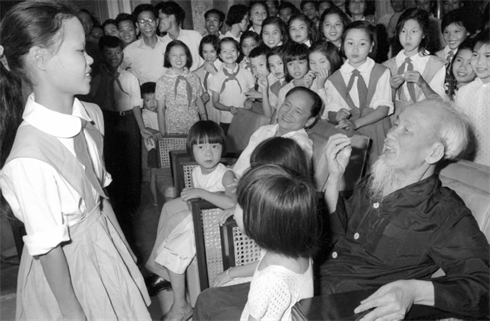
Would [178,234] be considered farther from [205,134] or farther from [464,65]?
[464,65]

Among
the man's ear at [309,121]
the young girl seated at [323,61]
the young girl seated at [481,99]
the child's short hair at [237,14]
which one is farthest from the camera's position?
the child's short hair at [237,14]

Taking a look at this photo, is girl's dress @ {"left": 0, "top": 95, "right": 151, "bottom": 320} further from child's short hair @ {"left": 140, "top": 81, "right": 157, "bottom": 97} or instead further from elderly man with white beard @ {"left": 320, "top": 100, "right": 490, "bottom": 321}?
child's short hair @ {"left": 140, "top": 81, "right": 157, "bottom": 97}

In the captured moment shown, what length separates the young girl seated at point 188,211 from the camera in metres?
2.34

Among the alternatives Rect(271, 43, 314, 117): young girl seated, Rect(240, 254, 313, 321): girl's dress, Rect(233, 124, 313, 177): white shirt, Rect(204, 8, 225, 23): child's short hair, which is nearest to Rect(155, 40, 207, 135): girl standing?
Rect(271, 43, 314, 117): young girl seated

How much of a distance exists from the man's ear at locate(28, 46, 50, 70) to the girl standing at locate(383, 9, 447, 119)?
2644 mm

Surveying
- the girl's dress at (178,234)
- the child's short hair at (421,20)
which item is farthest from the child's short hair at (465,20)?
the girl's dress at (178,234)

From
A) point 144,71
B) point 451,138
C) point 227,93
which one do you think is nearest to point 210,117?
point 227,93

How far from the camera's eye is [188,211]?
2480mm

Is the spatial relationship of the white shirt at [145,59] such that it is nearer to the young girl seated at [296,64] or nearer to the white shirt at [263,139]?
the young girl seated at [296,64]

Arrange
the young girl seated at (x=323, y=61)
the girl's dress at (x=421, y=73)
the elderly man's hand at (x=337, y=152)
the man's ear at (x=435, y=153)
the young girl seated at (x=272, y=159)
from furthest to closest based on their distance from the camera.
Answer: the young girl seated at (x=323, y=61) < the girl's dress at (x=421, y=73) < the young girl seated at (x=272, y=159) < the elderly man's hand at (x=337, y=152) < the man's ear at (x=435, y=153)

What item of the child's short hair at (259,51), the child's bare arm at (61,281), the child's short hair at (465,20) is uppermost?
the child's short hair at (465,20)

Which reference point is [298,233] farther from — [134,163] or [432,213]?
[134,163]

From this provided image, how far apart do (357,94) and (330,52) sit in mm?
441

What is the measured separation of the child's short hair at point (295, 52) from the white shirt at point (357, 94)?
1.13ft
